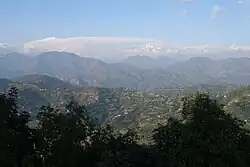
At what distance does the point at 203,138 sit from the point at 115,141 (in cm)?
715

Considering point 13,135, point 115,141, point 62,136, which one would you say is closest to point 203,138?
point 115,141

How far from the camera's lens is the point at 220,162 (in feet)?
86.7

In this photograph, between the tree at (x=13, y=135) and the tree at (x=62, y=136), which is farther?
the tree at (x=62, y=136)

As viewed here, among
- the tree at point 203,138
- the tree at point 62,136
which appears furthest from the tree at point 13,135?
the tree at point 203,138

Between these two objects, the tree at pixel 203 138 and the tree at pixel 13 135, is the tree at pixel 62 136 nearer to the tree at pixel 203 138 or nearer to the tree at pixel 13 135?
the tree at pixel 13 135

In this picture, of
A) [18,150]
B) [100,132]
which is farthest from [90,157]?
[18,150]

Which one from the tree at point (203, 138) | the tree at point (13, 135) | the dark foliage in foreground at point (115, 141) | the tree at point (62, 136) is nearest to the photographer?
the dark foliage in foreground at point (115, 141)

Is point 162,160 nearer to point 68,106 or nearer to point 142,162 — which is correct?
point 142,162

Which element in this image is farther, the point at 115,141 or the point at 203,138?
the point at 115,141

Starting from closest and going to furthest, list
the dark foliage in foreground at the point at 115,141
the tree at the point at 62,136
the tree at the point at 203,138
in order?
the dark foliage in foreground at the point at 115,141, the tree at the point at 203,138, the tree at the point at 62,136

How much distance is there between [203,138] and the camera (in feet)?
95.5

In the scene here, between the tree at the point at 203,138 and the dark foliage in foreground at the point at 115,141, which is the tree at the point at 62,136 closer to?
the dark foliage in foreground at the point at 115,141

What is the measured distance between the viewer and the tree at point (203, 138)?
26.8 m

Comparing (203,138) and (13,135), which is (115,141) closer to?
(203,138)
